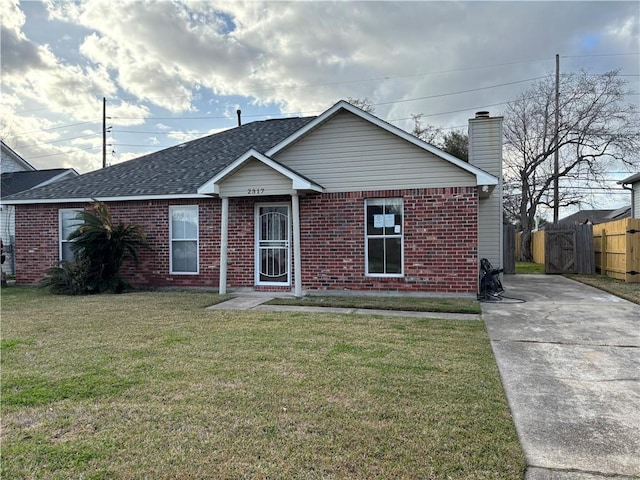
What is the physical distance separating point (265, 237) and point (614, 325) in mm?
7484

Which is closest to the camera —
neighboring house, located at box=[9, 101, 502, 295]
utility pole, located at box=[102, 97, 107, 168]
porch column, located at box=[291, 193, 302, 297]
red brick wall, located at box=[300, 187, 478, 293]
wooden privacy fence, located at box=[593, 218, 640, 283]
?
red brick wall, located at box=[300, 187, 478, 293]

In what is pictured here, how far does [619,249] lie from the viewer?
1386 cm

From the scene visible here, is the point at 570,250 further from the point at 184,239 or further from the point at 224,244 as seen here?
the point at 184,239

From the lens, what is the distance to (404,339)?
578cm

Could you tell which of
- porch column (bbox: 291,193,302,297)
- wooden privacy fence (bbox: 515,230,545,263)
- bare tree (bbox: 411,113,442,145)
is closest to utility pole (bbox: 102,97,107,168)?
bare tree (bbox: 411,113,442,145)

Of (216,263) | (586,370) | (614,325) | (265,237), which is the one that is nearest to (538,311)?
(614,325)

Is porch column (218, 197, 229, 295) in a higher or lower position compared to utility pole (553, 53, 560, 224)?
lower

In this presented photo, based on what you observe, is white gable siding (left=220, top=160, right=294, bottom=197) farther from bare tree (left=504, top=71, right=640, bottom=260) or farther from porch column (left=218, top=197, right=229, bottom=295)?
bare tree (left=504, top=71, right=640, bottom=260)

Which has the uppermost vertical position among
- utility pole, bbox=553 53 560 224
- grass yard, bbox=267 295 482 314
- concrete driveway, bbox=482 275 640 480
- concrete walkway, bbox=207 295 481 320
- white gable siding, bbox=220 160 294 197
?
utility pole, bbox=553 53 560 224

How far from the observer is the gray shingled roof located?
39.1ft

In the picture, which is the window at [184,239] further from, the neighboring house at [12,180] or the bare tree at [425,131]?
the bare tree at [425,131]

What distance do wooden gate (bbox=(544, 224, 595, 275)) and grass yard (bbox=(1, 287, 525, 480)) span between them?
1288 centimetres

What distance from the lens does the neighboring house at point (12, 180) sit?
19.8 meters

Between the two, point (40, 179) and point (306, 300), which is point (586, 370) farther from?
point (40, 179)
